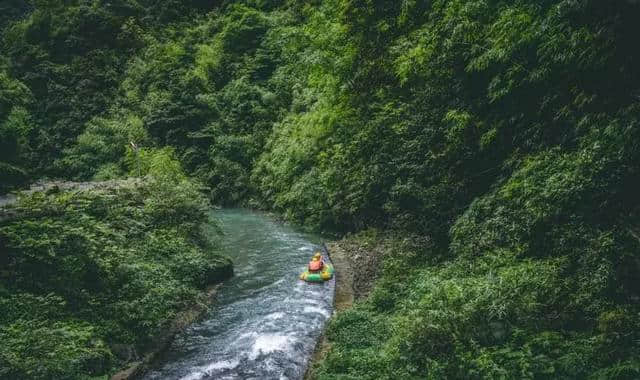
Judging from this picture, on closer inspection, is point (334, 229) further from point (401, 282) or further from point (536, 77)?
point (536, 77)

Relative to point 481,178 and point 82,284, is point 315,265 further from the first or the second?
point 82,284

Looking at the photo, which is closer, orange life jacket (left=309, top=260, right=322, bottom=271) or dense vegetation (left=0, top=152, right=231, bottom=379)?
dense vegetation (left=0, top=152, right=231, bottom=379)

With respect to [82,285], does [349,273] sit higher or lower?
lower

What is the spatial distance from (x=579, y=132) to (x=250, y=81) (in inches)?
1331

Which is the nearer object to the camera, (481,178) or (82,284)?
(82,284)

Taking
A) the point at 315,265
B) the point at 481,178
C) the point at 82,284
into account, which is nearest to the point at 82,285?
the point at 82,284

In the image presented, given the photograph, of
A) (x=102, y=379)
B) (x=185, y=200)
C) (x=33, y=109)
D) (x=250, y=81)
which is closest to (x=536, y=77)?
(x=102, y=379)

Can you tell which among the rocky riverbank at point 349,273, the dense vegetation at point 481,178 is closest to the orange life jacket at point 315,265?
the rocky riverbank at point 349,273

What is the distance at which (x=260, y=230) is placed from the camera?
23.6 m

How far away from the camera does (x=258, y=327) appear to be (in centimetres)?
1120

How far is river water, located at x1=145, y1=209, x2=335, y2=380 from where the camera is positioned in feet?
30.4

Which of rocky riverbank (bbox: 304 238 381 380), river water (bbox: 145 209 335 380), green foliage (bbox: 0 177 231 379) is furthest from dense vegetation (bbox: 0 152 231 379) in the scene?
A: rocky riverbank (bbox: 304 238 381 380)

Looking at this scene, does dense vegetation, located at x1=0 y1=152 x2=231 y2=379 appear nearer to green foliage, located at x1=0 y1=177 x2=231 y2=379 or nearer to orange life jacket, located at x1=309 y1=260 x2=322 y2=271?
green foliage, located at x1=0 y1=177 x2=231 y2=379

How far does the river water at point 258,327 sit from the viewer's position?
926cm
